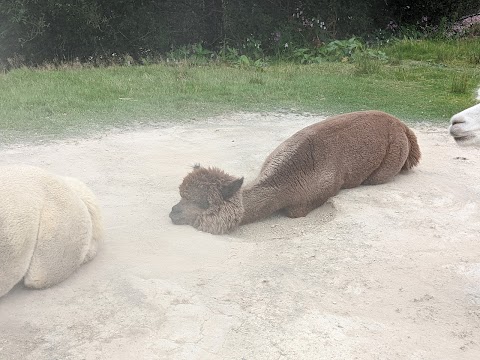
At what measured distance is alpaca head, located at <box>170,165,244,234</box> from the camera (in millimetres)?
4922

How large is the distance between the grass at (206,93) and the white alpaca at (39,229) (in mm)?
3154

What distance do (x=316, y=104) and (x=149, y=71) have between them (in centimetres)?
357

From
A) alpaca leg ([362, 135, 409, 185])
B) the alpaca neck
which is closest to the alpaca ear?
the alpaca neck

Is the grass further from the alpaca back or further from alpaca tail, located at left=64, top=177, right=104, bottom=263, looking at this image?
alpaca tail, located at left=64, top=177, right=104, bottom=263

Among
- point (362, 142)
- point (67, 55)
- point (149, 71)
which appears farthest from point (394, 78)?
point (67, 55)

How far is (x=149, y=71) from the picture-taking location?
11102 millimetres

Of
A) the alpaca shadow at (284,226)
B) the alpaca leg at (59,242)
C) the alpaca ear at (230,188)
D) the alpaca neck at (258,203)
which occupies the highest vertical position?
the alpaca leg at (59,242)

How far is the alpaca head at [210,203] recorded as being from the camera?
492 centimetres

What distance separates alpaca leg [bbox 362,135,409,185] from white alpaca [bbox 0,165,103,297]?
2.87 metres

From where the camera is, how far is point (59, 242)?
152 inches

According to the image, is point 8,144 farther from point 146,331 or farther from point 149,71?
point 149,71

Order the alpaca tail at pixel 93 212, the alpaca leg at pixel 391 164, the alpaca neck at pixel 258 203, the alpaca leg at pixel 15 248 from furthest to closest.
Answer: the alpaca leg at pixel 391 164 < the alpaca neck at pixel 258 203 < the alpaca tail at pixel 93 212 < the alpaca leg at pixel 15 248

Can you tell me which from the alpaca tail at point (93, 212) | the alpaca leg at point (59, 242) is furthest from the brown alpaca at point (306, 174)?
the alpaca leg at point (59, 242)

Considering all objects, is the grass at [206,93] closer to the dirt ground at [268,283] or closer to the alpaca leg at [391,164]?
the dirt ground at [268,283]
